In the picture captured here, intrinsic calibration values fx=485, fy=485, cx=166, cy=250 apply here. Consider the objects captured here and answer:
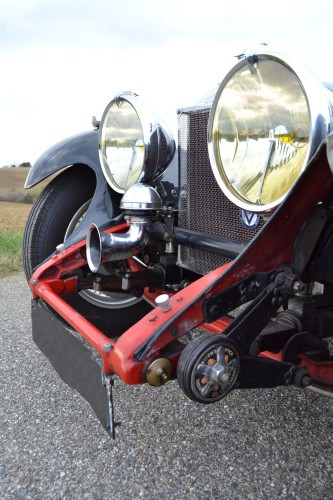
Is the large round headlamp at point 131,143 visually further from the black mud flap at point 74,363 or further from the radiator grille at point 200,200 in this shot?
the black mud flap at point 74,363

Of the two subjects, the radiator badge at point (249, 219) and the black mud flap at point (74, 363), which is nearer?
the black mud flap at point (74, 363)

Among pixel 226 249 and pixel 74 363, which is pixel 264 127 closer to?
pixel 226 249

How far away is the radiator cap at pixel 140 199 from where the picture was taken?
1.82 m

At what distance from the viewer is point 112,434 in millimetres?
1313

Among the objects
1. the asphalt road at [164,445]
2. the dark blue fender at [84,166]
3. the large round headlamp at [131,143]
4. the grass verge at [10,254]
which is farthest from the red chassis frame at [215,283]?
the grass verge at [10,254]

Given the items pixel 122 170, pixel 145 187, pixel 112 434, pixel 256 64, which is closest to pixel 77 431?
pixel 112 434

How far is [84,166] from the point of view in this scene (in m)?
2.42

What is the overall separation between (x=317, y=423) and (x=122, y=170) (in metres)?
1.29

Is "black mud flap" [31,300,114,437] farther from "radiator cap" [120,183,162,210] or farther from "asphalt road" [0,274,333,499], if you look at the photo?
"radiator cap" [120,183,162,210]

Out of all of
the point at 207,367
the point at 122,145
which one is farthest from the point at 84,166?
the point at 207,367

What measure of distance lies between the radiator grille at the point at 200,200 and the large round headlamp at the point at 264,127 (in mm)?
300

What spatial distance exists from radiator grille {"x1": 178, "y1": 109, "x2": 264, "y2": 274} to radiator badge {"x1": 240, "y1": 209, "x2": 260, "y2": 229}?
0.04 metres

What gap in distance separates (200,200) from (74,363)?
829 mm

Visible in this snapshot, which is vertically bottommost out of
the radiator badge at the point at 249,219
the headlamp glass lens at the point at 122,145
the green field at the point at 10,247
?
the green field at the point at 10,247
